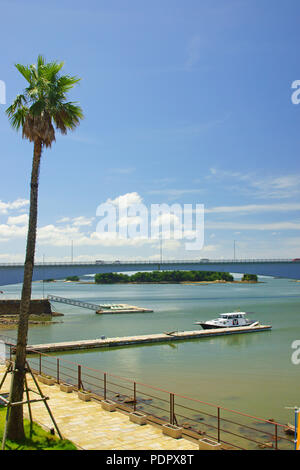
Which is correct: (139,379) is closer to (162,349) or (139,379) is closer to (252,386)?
(252,386)

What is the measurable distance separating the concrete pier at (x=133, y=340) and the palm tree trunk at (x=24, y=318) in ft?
84.0

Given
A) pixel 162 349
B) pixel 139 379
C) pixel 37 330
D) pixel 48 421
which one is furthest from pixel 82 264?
pixel 48 421

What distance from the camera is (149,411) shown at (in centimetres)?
2283

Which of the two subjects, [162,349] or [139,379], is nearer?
[139,379]

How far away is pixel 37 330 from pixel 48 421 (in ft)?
150

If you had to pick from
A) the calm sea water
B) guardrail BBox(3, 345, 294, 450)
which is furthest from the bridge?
guardrail BBox(3, 345, 294, 450)

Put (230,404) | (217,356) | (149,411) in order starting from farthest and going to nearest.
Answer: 1. (217,356)
2. (230,404)
3. (149,411)

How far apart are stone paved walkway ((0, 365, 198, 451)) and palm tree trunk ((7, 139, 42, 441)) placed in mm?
1829

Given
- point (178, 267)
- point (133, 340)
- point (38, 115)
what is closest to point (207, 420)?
point (38, 115)

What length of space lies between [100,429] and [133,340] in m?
31.7

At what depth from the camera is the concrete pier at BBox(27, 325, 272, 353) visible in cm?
4221

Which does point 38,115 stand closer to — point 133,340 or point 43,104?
point 43,104

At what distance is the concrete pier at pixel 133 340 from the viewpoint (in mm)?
42213
